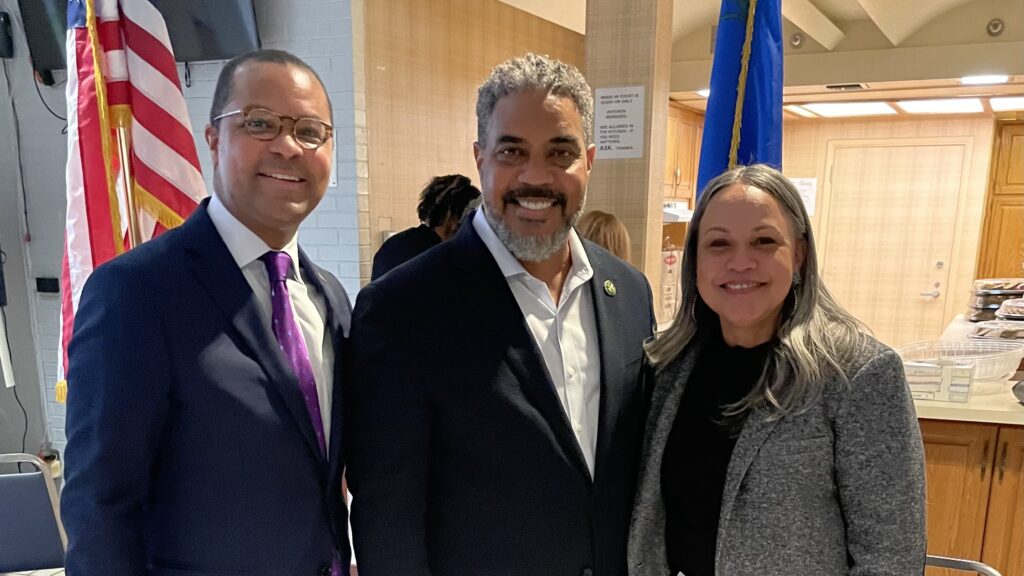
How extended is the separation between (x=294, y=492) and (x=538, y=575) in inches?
19.1

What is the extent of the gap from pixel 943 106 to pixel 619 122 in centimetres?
442

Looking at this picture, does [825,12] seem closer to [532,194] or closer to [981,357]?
[981,357]

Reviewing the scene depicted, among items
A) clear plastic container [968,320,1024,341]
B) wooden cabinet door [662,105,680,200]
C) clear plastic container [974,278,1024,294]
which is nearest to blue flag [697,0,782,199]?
clear plastic container [968,320,1024,341]

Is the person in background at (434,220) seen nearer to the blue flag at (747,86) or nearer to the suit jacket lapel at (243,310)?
the blue flag at (747,86)

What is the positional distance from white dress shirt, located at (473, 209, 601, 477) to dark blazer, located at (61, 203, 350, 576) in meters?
0.42

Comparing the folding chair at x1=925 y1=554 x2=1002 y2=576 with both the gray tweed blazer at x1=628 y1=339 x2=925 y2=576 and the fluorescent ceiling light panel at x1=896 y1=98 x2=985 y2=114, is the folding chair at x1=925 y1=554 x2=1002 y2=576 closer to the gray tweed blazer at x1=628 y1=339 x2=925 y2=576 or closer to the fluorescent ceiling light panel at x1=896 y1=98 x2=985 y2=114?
the gray tweed blazer at x1=628 y1=339 x2=925 y2=576

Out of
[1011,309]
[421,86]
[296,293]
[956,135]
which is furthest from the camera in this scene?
[956,135]

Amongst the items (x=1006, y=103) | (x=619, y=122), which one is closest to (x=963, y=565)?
(x=619, y=122)

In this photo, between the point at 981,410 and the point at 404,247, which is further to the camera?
the point at 404,247

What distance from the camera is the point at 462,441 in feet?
3.92

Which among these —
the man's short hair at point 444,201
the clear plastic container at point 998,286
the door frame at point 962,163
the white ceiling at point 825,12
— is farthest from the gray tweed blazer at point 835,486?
the door frame at point 962,163

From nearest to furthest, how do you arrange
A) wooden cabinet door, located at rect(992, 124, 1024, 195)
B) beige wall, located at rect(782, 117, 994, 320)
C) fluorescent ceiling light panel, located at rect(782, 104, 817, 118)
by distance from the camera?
1. fluorescent ceiling light panel, located at rect(782, 104, 817, 118)
2. wooden cabinet door, located at rect(992, 124, 1024, 195)
3. beige wall, located at rect(782, 117, 994, 320)

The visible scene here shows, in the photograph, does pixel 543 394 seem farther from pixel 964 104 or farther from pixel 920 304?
pixel 920 304

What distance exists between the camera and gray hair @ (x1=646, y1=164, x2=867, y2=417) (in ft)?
3.83
